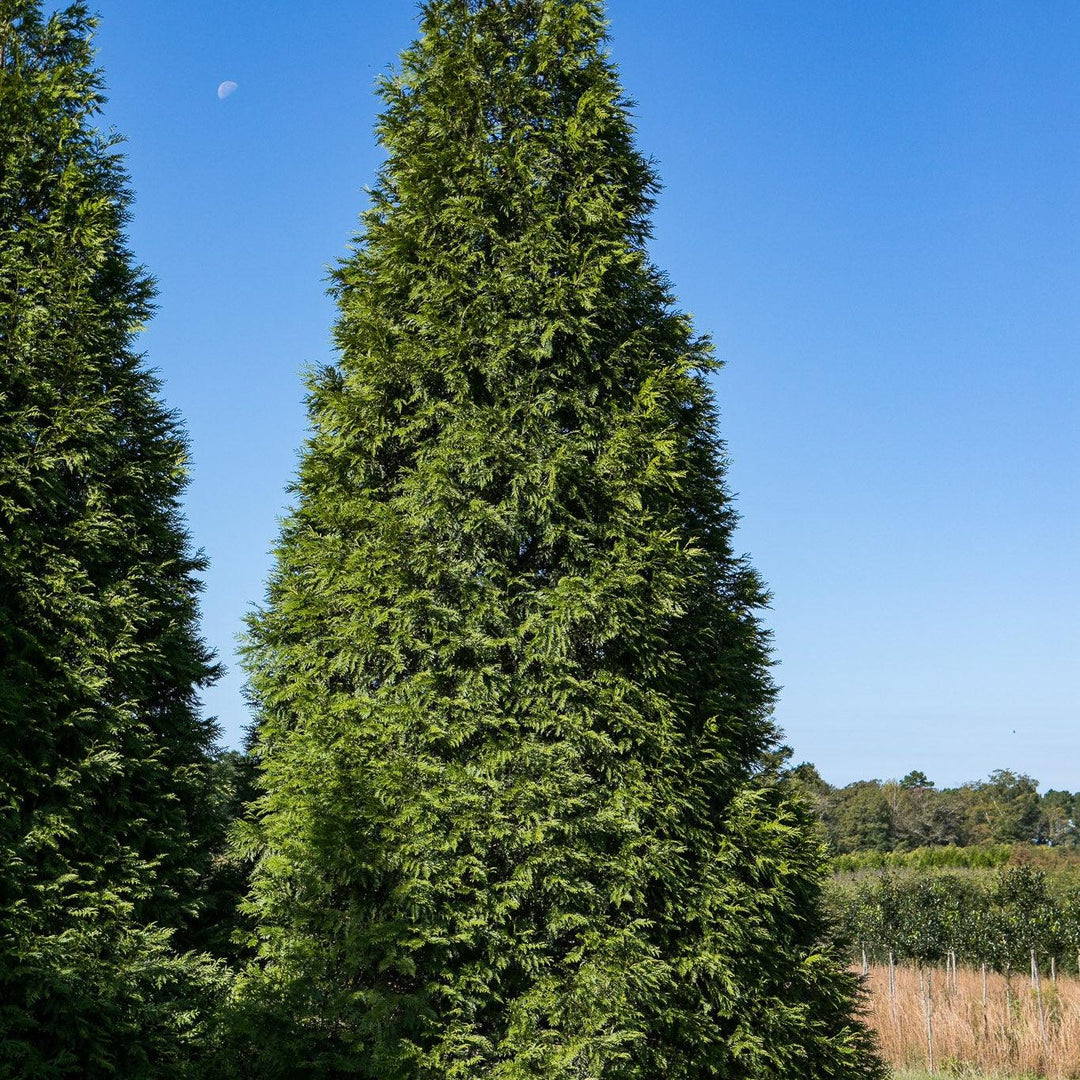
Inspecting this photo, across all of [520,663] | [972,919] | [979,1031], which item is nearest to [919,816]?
[972,919]

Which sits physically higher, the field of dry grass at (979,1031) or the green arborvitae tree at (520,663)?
the green arborvitae tree at (520,663)

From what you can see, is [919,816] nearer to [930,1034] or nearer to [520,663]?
[930,1034]

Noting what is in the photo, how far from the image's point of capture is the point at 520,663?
648 cm

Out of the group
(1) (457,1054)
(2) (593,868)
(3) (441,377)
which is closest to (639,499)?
(3) (441,377)

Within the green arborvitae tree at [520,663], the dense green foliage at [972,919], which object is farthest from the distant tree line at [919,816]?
the green arborvitae tree at [520,663]

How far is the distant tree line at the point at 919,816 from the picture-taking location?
69000 millimetres

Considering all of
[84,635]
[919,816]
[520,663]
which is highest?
[84,635]

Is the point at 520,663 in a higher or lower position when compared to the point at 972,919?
higher

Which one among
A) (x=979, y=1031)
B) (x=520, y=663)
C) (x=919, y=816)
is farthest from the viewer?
(x=919, y=816)

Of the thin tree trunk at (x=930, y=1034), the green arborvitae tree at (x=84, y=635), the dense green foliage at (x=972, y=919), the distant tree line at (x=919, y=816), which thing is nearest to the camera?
the green arborvitae tree at (x=84, y=635)

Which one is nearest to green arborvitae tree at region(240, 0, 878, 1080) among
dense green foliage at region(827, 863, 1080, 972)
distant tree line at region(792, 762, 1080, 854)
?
dense green foliage at region(827, 863, 1080, 972)

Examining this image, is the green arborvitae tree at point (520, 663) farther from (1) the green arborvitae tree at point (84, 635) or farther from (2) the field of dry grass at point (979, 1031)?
(2) the field of dry grass at point (979, 1031)

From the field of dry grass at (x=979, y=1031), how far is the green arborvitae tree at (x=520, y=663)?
36.1ft

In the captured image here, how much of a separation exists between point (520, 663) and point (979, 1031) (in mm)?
15157
